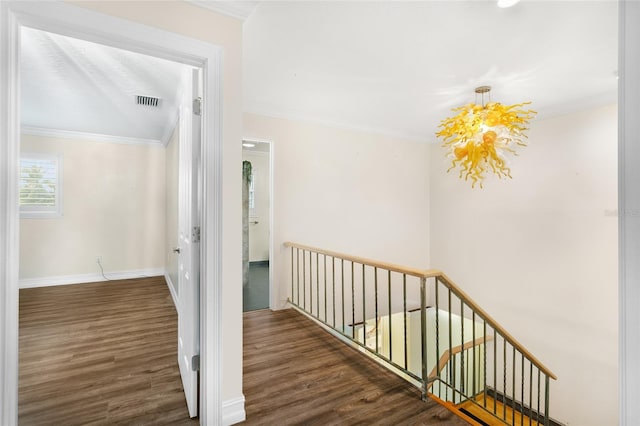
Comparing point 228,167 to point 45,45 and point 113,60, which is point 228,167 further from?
point 45,45

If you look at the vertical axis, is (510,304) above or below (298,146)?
below

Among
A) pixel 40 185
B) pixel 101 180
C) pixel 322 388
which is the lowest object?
pixel 322 388

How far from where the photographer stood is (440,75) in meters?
2.61

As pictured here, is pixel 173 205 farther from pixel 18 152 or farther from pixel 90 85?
pixel 18 152

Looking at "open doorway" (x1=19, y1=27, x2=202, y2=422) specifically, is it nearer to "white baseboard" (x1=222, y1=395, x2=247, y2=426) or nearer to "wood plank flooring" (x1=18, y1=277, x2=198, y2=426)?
"wood plank flooring" (x1=18, y1=277, x2=198, y2=426)

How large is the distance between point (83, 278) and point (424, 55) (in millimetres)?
5613

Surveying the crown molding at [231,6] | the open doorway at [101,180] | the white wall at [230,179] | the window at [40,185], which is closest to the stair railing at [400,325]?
the white wall at [230,179]

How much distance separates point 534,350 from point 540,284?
0.84 meters

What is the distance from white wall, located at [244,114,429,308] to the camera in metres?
3.52

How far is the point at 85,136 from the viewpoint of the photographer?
4.62 meters

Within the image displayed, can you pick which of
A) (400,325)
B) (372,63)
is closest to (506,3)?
(372,63)

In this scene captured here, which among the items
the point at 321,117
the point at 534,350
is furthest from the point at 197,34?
the point at 534,350

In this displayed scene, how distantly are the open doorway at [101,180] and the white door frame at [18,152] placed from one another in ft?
→ 0.74

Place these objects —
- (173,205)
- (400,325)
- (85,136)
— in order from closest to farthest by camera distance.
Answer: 1. (173,205)
2. (85,136)
3. (400,325)
